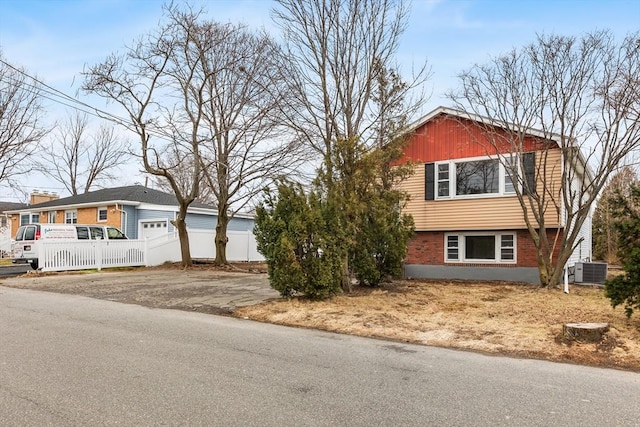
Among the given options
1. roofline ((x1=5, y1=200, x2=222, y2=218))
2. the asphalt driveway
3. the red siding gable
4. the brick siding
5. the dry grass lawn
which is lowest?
the asphalt driveway

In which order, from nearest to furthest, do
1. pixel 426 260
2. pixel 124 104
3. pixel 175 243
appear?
pixel 426 260, pixel 124 104, pixel 175 243

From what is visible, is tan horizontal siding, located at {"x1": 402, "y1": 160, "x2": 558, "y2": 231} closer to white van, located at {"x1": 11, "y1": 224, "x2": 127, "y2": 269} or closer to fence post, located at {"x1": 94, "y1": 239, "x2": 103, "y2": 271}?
fence post, located at {"x1": 94, "y1": 239, "x2": 103, "y2": 271}

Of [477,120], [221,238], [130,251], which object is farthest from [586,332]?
[130,251]

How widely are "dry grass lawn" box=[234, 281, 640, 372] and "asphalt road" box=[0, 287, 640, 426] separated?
0.54 metres

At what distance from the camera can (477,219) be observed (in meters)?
15.6

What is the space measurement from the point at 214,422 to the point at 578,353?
480cm

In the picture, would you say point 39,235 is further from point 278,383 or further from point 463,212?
point 278,383

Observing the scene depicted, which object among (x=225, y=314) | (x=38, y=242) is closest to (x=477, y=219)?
(x=225, y=314)

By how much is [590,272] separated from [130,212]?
74.0 feet

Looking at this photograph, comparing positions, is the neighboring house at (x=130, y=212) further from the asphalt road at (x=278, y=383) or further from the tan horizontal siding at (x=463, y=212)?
the asphalt road at (x=278, y=383)

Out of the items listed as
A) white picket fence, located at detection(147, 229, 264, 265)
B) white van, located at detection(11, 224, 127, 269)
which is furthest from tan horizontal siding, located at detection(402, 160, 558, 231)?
white van, located at detection(11, 224, 127, 269)

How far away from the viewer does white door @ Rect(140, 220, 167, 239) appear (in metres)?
26.2

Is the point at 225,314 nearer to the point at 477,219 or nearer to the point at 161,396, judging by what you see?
the point at 161,396

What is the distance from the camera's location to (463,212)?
15.8 meters
